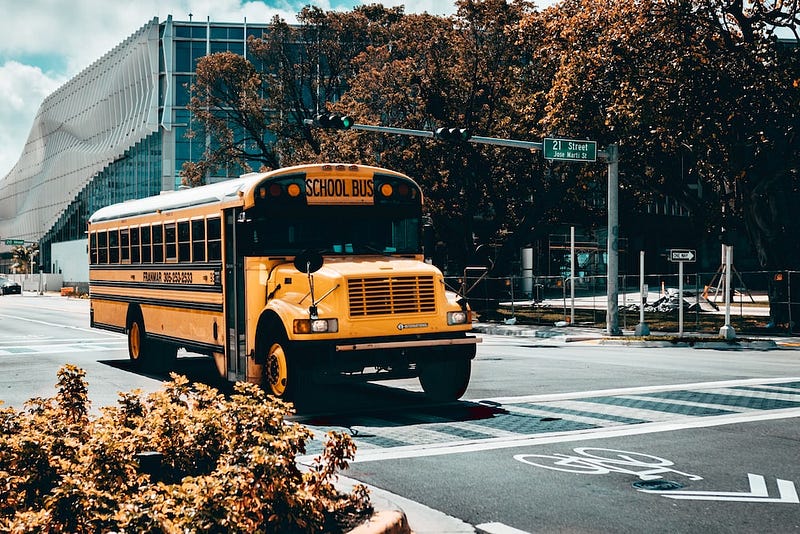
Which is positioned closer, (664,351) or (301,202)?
(301,202)

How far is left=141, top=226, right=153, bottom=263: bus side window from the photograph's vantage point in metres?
16.9

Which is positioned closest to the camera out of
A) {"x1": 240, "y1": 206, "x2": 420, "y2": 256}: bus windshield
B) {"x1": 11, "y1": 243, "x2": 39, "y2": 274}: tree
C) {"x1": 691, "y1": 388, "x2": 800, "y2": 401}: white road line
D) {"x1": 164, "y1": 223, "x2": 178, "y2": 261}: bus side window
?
{"x1": 240, "y1": 206, "x2": 420, "y2": 256}: bus windshield

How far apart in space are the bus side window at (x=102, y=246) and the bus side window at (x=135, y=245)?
1986 millimetres

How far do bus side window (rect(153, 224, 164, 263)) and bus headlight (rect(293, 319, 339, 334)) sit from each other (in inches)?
227

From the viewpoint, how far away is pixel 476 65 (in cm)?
3772

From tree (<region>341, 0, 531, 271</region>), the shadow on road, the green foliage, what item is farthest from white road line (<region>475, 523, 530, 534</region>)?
tree (<region>341, 0, 531, 271</region>)

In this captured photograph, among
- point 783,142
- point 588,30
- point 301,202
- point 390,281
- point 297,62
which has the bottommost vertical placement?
point 390,281

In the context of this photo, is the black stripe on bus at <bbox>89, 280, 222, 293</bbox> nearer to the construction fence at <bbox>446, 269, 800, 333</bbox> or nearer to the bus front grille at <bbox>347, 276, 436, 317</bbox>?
the bus front grille at <bbox>347, 276, 436, 317</bbox>

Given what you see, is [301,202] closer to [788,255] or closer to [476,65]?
[788,255]

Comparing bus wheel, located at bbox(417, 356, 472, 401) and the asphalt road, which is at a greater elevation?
bus wheel, located at bbox(417, 356, 472, 401)

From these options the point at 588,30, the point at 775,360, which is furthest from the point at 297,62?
the point at 775,360

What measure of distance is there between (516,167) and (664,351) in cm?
1640

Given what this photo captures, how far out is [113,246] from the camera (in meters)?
19.0

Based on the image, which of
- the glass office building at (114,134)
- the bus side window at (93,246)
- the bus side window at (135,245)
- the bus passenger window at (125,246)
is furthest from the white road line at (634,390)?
the glass office building at (114,134)
